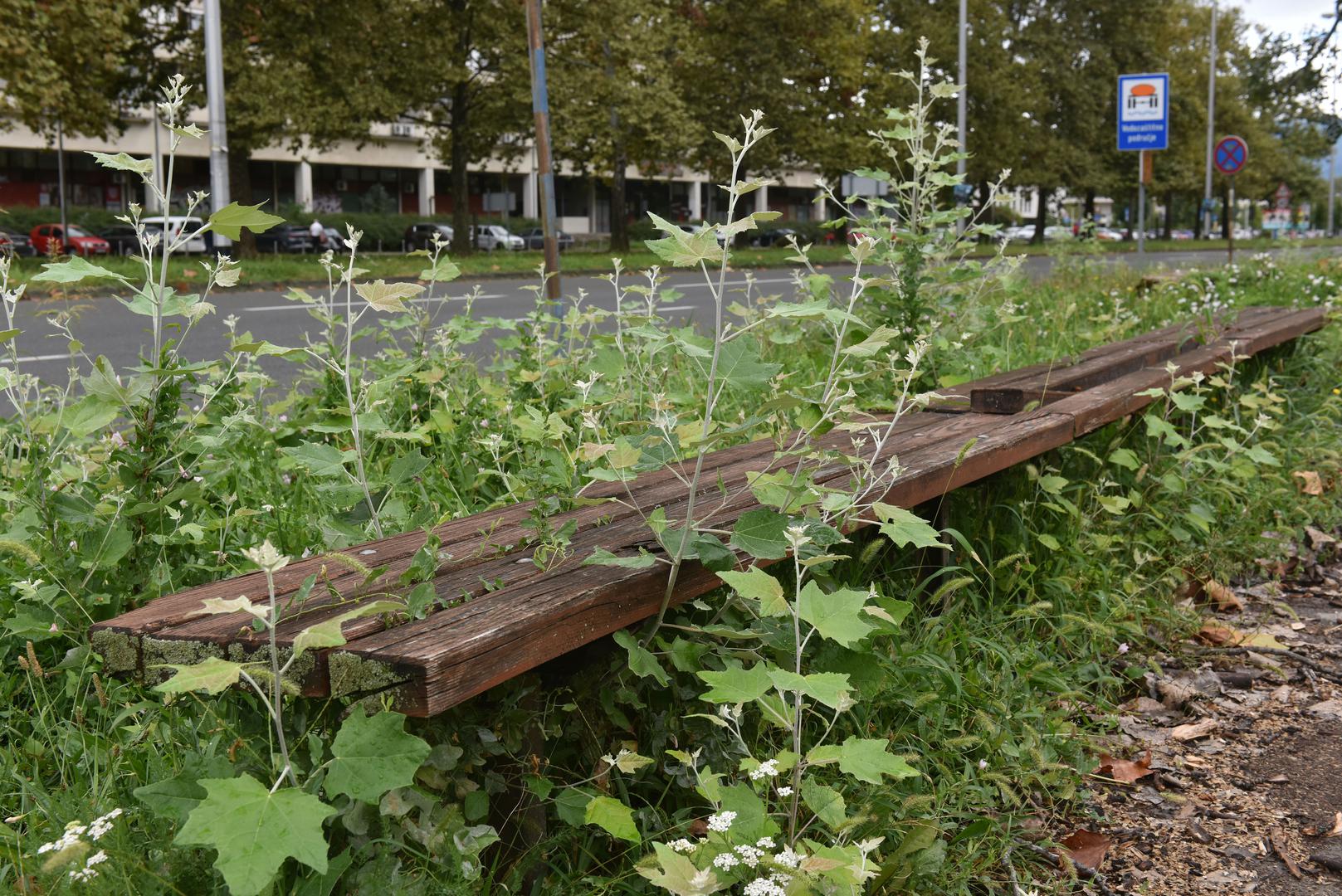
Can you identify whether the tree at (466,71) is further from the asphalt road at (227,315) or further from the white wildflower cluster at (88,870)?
the white wildflower cluster at (88,870)

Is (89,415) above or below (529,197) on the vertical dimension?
below

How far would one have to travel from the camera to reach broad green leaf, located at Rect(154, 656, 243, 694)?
4.77 feet

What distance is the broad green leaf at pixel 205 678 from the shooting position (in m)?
1.45

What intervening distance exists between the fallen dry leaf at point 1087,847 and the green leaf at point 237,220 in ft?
6.41

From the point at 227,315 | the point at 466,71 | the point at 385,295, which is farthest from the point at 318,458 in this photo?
the point at 466,71

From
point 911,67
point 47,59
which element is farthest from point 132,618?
point 911,67

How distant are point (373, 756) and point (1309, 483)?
14.6ft

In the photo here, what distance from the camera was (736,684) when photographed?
6.12ft

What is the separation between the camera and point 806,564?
2.00 meters

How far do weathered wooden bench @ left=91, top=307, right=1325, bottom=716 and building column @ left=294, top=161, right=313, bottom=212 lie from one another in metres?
52.5

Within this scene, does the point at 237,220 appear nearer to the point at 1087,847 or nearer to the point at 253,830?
the point at 253,830

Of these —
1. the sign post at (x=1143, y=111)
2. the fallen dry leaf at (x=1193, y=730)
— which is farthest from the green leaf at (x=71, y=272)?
the sign post at (x=1143, y=111)

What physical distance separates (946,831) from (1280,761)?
1.09 meters

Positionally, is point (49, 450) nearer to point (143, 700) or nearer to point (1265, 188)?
point (143, 700)
